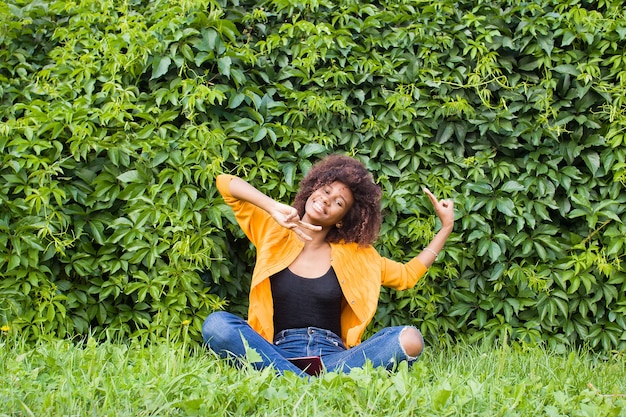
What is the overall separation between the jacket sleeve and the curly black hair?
203 millimetres

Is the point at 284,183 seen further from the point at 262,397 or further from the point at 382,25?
the point at 262,397

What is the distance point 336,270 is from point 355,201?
35 centimetres

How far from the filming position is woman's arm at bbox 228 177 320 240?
2.69 m

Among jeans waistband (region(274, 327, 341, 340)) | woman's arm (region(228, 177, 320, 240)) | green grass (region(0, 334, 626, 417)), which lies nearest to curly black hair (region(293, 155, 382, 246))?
woman's arm (region(228, 177, 320, 240))

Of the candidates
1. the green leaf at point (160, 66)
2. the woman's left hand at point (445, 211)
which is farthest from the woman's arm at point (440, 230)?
the green leaf at point (160, 66)

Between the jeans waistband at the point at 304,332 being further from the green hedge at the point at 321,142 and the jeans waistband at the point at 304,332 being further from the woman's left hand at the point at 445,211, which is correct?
the woman's left hand at the point at 445,211

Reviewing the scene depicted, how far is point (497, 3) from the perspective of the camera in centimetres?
371

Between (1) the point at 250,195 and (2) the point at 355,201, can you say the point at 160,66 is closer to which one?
(1) the point at 250,195

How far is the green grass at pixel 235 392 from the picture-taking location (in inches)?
77.4

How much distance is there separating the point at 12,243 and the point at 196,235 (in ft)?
2.64

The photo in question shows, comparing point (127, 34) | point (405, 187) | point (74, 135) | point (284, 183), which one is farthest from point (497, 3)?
point (74, 135)

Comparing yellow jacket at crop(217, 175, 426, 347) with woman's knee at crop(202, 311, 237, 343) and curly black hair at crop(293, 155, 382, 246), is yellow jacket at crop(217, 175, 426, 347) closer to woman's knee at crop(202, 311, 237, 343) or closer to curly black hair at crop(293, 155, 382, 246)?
curly black hair at crop(293, 155, 382, 246)

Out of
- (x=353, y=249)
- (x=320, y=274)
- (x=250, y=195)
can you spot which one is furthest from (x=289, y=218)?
(x=353, y=249)

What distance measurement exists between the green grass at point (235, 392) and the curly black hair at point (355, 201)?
0.78 m
